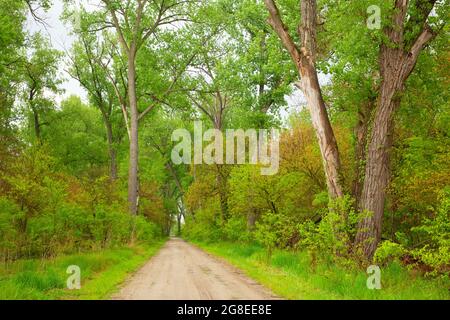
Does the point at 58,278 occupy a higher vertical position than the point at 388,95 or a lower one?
lower

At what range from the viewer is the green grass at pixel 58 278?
847 centimetres

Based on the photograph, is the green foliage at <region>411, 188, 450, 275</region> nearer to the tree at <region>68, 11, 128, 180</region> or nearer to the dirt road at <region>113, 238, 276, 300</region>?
the dirt road at <region>113, 238, 276, 300</region>

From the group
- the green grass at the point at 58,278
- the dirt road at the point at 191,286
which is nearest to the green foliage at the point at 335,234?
the dirt road at the point at 191,286

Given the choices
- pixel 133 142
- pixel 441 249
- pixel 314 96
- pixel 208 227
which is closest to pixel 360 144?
pixel 314 96

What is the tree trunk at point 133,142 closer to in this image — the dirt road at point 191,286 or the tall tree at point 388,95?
the dirt road at point 191,286

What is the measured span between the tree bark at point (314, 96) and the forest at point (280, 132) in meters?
0.04

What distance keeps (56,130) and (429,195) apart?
34463 millimetres

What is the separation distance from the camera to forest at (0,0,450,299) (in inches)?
446

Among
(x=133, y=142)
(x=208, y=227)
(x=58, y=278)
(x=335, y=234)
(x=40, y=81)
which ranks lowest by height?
(x=208, y=227)

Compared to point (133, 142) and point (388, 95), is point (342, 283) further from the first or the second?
point (133, 142)

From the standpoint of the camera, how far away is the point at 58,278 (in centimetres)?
1005

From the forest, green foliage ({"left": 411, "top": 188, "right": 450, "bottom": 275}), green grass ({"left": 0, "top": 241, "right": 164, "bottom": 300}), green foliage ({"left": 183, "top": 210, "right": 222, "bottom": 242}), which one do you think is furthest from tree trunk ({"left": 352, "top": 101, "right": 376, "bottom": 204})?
green foliage ({"left": 183, "top": 210, "right": 222, "bottom": 242})

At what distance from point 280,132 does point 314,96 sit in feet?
34.7

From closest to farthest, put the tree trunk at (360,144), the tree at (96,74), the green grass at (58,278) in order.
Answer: the green grass at (58,278)
the tree trunk at (360,144)
the tree at (96,74)
